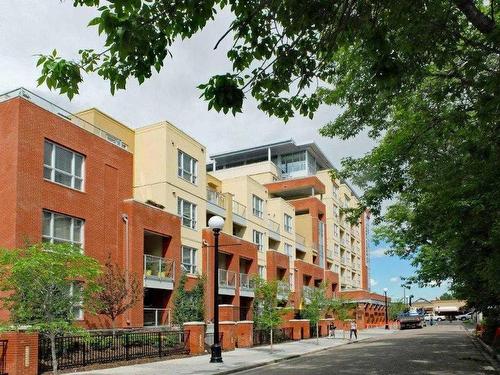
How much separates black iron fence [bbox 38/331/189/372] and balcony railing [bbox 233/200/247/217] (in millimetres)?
20801

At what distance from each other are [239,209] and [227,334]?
19103 mm

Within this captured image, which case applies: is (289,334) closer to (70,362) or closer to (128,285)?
(128,285)

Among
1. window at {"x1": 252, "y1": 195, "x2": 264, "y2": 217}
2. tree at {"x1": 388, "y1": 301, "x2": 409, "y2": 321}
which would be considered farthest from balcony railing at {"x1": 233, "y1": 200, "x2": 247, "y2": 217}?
tree at {"x1": 388, "y1": 301, "x2": 409, "y2": 321}

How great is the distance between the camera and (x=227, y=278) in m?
38.3

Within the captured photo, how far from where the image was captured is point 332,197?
73.1 m

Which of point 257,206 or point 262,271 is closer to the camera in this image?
point 262,271

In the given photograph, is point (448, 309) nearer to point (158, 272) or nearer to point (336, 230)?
point (336, 230)

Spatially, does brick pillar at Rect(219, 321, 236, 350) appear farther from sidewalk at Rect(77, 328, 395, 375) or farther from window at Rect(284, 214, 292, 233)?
window at Rect(284, 214, 292, 233)

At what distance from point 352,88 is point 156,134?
20.3m

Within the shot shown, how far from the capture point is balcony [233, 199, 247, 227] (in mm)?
44344

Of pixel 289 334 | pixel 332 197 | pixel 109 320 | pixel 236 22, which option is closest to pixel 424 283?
pixel 289 334

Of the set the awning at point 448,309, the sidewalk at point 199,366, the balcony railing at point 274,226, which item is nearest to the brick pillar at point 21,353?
the sidewalk at point 199,366

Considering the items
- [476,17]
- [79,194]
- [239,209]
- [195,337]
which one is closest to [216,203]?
[239,209]

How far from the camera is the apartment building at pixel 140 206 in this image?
23.3 metres
